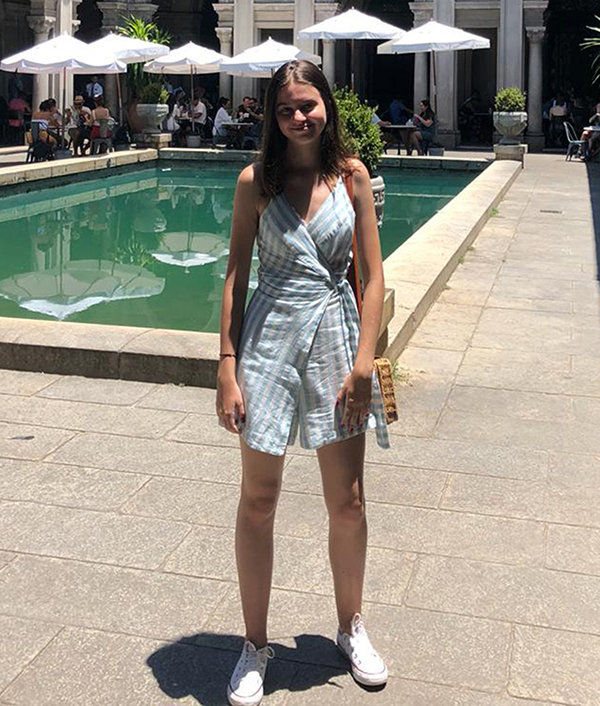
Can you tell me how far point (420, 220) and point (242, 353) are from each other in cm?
1238

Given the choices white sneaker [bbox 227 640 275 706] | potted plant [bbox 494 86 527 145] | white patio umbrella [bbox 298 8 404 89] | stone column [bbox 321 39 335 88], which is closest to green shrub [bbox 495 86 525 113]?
potted plant [bbox 494 86 527 145]

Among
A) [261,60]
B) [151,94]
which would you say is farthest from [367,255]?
[151,94]

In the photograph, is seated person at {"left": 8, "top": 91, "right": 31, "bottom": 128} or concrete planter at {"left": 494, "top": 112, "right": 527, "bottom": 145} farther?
seated person at {"left": 8, "top": 91, "right": 31, "bottom": 128}

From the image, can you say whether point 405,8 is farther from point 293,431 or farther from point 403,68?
point 293,431

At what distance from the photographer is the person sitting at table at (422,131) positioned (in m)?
22.3

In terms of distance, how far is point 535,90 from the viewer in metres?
25.0

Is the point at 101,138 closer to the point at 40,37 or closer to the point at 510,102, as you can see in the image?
the point at 40,37

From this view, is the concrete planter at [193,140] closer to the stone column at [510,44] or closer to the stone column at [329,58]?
the stone column at [329,58]

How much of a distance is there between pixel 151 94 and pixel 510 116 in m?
7.15

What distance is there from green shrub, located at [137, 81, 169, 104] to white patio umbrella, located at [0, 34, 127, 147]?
3.55 meters

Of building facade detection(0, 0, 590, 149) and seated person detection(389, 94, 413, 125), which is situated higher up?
building facade detection(0, 0, 590, 149)

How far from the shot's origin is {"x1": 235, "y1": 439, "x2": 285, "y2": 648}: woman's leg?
2826mm

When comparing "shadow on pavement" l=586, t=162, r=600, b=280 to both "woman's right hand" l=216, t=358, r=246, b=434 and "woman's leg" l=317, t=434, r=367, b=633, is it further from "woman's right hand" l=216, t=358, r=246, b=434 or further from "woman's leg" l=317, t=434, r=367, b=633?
"woman's right hand" l=216, t=358, r=246, b=434

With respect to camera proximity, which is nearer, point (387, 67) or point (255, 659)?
point (255, 659)
